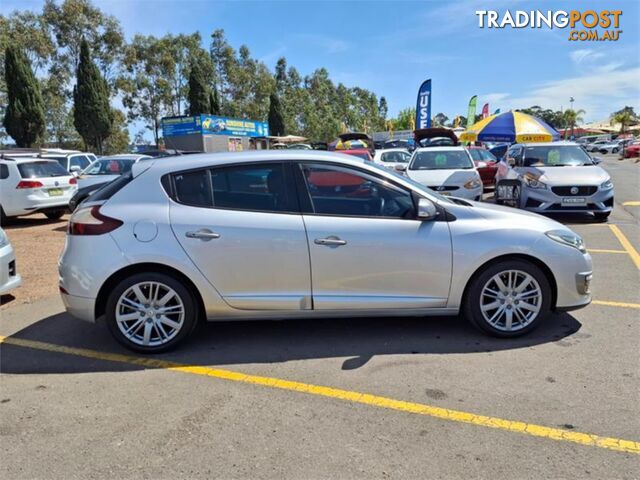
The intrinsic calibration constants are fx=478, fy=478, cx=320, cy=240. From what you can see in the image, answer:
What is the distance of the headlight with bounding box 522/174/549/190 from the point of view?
9734 mm

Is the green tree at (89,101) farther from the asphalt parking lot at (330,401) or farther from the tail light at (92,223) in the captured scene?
the tail light at (92,223)

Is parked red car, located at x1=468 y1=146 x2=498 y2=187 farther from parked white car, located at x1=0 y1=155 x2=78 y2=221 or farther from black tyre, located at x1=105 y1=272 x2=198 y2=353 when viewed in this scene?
black tyre, located at x1=105 y1=272 x2=198 y2=353

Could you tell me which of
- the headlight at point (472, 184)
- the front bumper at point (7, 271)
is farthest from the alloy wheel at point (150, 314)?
the headlight at point (472, 184)

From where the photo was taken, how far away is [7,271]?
5.00 meters

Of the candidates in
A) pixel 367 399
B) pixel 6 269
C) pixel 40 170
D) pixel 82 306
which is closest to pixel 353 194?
pixel 367 399

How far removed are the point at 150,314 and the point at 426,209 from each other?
95.4 inches

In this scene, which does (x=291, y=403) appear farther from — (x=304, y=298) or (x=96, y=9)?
(x=96, y=9)

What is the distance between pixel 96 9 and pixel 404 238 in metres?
42.6

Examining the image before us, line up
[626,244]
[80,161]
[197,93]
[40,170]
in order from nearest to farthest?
[626,244]
[40,170]
[80,161]
[197,93]

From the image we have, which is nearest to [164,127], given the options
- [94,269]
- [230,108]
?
[230,108]

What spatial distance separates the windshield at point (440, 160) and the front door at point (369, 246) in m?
7.65

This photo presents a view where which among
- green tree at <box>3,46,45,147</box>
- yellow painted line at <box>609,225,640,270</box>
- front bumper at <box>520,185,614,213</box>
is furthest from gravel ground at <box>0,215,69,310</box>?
green tree at <box>3,46,45,147</box>

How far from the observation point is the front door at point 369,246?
3875 millimetres

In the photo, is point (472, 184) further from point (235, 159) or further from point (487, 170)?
point (235, 159)
